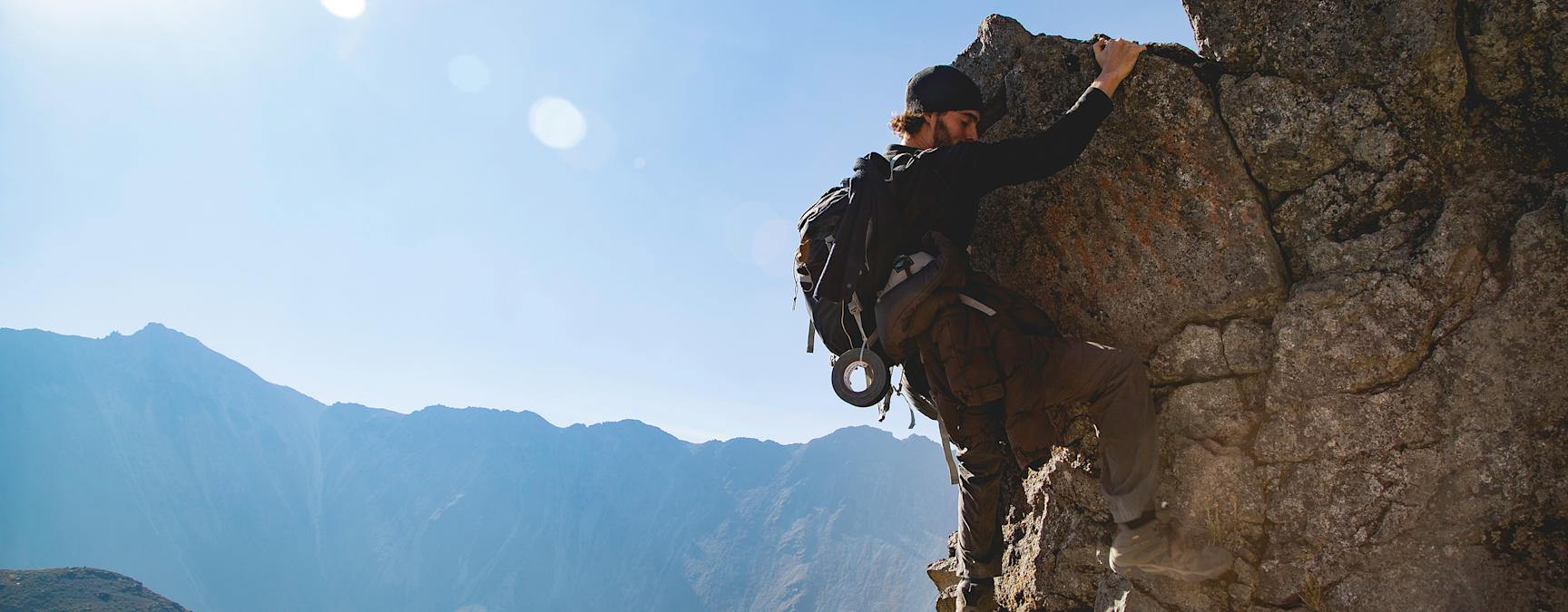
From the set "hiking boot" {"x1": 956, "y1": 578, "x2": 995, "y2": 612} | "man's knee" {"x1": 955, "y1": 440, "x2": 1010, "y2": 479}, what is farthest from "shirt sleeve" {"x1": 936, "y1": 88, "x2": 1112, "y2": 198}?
"hiking boot" {"x1": 956, "y1": 578, "x2": 995, "y2": 612}

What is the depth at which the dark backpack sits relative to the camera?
429 centimetres

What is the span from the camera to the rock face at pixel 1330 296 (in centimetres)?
367

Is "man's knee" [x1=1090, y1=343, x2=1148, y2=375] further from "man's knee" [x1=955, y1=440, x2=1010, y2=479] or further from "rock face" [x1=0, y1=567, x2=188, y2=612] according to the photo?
"rock face" [x1=0, y1=567, x2=188, y2=612]

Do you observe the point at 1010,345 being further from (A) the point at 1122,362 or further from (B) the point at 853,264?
(B) the point at 853,264

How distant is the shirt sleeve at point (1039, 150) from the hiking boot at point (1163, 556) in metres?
2.26

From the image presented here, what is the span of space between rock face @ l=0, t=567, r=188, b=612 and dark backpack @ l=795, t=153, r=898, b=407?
8597 centimetres

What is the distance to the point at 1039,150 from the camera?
4.09 m

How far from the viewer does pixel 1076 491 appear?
5207 millimetres

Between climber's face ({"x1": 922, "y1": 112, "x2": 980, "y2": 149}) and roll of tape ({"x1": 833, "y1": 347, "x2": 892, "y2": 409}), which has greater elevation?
climber's face ({"x1": 922, "y1": 112, "x2": 980, "y2": 149})

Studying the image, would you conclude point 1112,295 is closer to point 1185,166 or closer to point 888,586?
point 1185,166

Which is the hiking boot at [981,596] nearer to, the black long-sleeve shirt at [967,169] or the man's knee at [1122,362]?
the man's knee at [1122,362]

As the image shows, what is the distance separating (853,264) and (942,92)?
4.82 feet

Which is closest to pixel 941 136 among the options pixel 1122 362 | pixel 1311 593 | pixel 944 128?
pixel 944 128

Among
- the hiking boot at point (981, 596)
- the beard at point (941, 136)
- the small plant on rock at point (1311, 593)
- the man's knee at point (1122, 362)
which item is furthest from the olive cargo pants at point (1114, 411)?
the hiking boot at point (981, 596)
